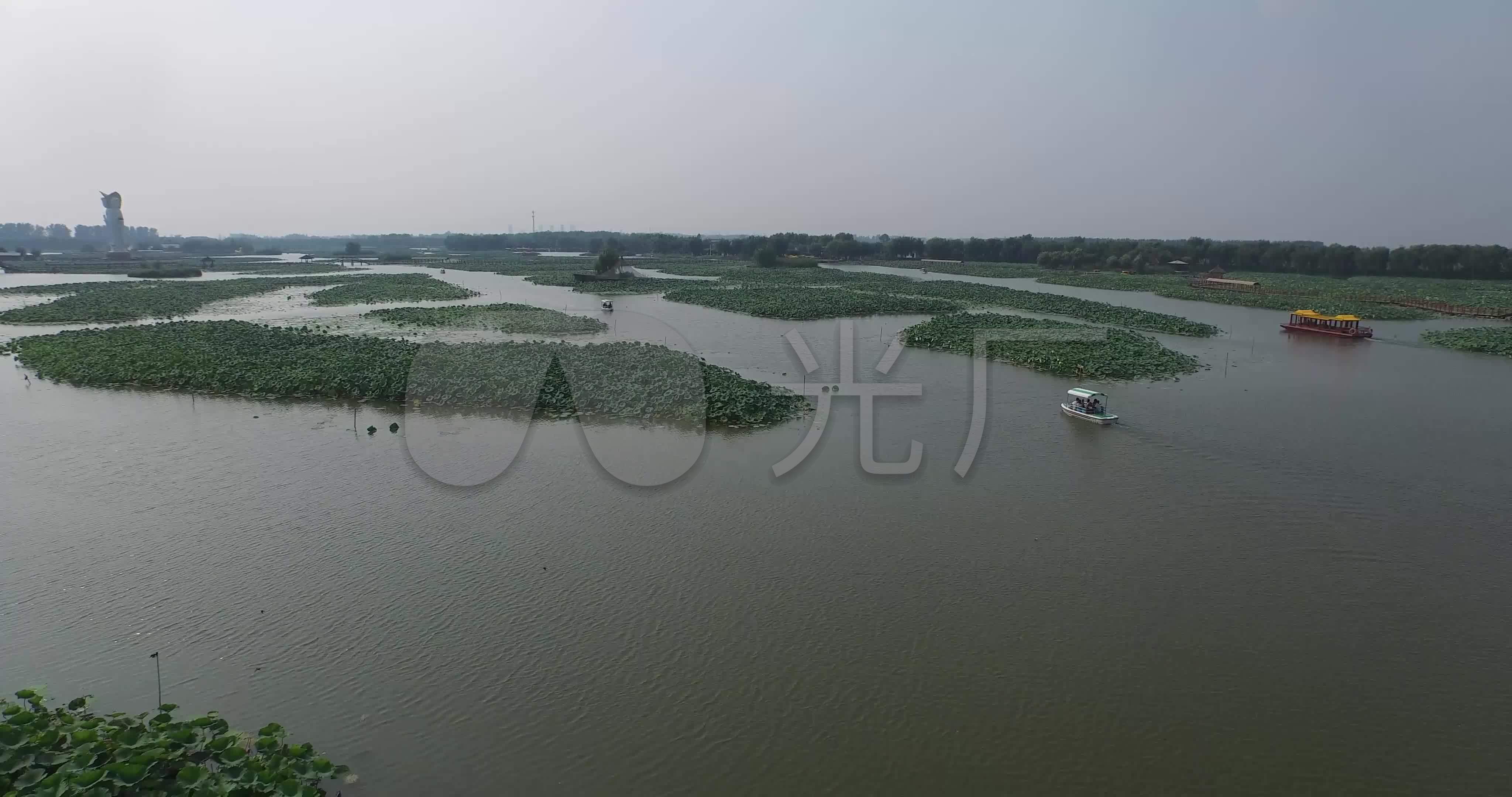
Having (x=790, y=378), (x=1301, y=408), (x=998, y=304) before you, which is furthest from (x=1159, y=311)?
(x=790, y=378)

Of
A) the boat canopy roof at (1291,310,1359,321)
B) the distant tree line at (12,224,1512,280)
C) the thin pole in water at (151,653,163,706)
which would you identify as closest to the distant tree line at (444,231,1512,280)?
the distant tree line at (12,224,1512,280)

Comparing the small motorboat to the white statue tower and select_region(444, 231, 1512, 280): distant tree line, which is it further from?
the white statue tower

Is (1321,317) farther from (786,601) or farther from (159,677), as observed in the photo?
(159,677)

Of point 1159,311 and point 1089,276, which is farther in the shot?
point 1089,276

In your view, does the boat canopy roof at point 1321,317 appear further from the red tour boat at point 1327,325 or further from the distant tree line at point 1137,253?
the distant tree line at point 1137,253

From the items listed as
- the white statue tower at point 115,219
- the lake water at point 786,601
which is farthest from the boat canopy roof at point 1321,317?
the white statue tower at point 115,219

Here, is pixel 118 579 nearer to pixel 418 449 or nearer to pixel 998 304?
pixel 418 449

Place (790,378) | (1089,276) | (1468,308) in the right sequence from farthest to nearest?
(1089,276), (1468,308), (790,378)
